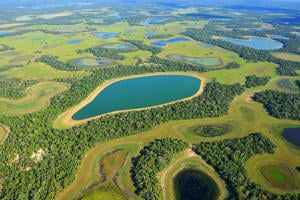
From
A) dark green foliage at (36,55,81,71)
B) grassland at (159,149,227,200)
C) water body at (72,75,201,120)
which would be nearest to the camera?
grassland at (159,149,227,200)

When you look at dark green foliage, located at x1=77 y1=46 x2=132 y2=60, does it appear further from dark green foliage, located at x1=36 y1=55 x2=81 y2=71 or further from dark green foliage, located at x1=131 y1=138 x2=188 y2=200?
dark green foliage, located at x1=131 y1=138 x2=188 y2=200

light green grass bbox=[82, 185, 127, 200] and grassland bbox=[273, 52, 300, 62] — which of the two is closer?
light green grass bbox=[82, 185, 127, 200]

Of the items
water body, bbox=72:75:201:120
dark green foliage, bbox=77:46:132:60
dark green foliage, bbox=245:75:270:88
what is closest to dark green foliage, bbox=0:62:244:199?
dark green foliage, bbox=245:75:270:88

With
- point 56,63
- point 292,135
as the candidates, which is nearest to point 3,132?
point 56,63

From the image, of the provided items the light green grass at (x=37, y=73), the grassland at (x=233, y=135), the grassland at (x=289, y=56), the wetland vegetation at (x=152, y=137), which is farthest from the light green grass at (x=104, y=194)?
the grassland at (x=289, y=56)

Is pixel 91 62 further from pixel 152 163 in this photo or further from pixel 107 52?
pixel 152 163

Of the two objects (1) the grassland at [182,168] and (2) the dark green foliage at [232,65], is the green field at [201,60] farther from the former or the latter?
(1) the grassland at [182,168]
